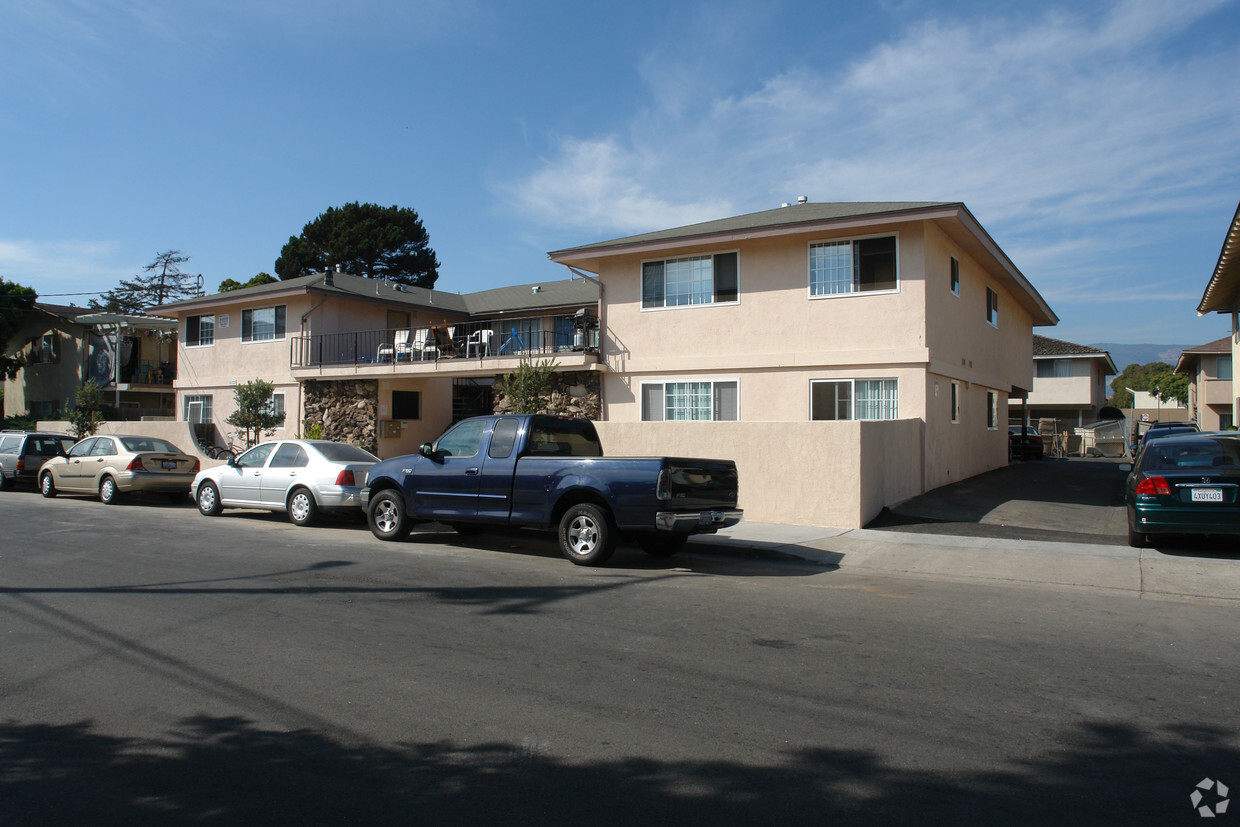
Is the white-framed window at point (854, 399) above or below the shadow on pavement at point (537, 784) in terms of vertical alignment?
above

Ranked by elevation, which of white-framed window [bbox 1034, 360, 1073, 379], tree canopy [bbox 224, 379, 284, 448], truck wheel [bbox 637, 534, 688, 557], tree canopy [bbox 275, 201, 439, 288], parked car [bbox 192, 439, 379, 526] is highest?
tree canopy [bbox 275, 201, 439, 288]

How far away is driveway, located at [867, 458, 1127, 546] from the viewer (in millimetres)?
12352

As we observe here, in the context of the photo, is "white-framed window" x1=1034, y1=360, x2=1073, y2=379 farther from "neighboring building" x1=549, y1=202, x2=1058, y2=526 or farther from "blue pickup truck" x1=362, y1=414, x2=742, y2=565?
"blue pickup truck" x1=362, y1=414, x2=742, y2=565

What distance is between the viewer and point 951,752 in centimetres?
423

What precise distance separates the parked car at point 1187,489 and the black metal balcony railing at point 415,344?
43.9ft

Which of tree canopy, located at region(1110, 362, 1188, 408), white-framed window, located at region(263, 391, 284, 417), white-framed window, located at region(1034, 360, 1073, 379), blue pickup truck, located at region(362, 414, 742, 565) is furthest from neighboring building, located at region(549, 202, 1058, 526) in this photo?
tree canopy, located at region(1110, 362, 1188, 408)

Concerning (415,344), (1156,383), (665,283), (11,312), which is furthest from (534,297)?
(1156,383)

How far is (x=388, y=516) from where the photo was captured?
12.0 m

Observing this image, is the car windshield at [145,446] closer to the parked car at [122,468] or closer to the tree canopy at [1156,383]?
the parked car at [122,468]

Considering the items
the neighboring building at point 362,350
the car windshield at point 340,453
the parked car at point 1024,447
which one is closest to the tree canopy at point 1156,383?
the parked car at point 1024,447

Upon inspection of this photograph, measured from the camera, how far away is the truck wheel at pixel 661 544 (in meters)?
10.6

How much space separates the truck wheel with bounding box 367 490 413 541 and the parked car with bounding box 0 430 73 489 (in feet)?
43.8

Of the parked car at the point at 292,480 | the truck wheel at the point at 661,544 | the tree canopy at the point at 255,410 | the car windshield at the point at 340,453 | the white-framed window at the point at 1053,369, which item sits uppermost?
the white-framed window at the point at 1053,369

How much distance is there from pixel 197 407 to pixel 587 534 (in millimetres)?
24803
